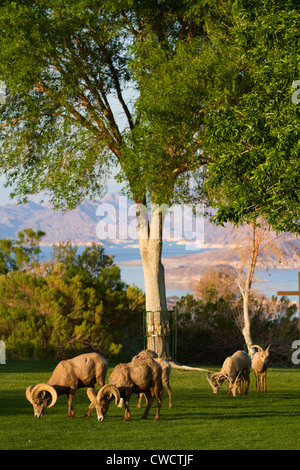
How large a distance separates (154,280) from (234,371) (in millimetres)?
8339

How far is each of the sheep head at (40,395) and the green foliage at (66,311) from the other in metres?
15.5

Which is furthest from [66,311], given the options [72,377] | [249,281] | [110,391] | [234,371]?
[110,391]

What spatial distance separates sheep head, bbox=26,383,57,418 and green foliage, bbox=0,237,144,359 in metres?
15.5

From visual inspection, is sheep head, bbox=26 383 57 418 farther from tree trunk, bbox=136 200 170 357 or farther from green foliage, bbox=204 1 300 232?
tree trunk, bbox=136 200 170 357

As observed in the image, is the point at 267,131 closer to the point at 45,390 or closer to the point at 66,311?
the point at 45,390

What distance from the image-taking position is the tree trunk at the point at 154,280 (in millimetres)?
22545

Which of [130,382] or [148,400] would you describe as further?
[148,400]

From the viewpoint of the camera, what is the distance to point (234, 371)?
14859mm

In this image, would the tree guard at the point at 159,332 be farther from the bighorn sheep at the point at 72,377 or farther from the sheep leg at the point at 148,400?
the bighorn sheep at the point at 72,377

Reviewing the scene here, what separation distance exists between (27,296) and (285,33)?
1864 cm

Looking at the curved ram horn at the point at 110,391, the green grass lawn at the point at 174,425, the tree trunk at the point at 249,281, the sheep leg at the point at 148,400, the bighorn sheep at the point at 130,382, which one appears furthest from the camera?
the tree trunk at the point at 249,281

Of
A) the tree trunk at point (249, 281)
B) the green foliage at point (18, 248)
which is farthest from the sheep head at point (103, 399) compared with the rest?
the green foliage at point (18, 248)

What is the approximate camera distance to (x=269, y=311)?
33156 millimetres
